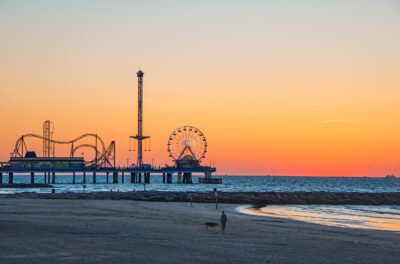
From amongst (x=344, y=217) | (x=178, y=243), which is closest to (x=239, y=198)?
(x=344, y=217)

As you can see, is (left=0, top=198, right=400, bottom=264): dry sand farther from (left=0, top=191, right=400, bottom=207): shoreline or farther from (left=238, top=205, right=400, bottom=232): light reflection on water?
(left=0, top=191, right=400, bottom=207): shoreline

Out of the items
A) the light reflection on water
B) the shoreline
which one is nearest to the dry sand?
the light reflection on water

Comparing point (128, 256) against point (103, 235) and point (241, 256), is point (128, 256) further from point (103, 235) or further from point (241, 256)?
point (103, 235)

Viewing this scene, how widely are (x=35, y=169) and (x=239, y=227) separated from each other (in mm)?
160691

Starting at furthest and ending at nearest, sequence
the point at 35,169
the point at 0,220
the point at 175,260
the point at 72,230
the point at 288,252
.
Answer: the point at 35,169 < the point at 0,220 < the point at 72,230 < the point at 288,252 < the point at 175,260

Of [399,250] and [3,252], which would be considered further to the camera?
[399,250]

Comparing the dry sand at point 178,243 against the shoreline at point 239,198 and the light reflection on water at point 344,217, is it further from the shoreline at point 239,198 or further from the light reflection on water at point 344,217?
the shoreline at point 239,198

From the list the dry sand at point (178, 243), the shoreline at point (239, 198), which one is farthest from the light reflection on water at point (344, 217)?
the shoreline at point (239, 198)

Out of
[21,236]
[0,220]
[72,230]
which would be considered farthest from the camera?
[0,220]

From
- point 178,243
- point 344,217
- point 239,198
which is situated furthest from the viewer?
point 239,198

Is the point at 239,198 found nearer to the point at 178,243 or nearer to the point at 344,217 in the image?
the point at 344,217

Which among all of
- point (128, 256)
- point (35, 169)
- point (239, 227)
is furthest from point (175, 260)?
point (35, 169)

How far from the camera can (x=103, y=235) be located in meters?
29.7

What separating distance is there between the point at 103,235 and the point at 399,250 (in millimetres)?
13395
